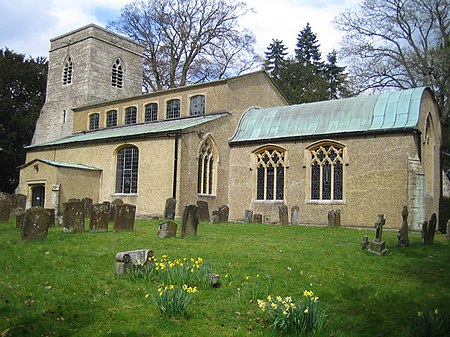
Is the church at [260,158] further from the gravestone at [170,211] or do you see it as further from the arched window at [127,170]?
the gravestone at [170,211]

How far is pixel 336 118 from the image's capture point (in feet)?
69.6

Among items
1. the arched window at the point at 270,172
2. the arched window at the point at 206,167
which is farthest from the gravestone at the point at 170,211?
the arched window at the point at 270,172

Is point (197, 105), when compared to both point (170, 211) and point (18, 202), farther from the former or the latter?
point (18, 202)

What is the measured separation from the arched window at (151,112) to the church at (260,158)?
0.21 ft

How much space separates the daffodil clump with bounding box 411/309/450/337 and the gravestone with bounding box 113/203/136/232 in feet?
32.7

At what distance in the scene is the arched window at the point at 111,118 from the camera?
30.7 metres

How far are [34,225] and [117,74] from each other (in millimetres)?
26900

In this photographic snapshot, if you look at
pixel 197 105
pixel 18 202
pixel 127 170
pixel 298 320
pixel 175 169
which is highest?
pixel 197 105

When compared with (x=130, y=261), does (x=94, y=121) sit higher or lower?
higher

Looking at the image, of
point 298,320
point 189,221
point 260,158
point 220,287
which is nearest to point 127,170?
point 260,158

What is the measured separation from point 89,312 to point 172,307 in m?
1.09

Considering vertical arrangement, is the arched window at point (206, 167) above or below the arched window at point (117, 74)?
below

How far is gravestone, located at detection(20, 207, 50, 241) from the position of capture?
10625 millimetres

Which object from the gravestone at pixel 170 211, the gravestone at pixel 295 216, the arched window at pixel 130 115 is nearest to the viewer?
the gravestone at pixel 170 211
